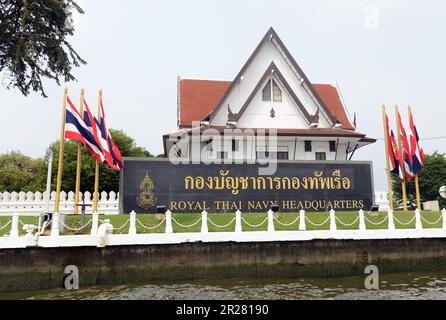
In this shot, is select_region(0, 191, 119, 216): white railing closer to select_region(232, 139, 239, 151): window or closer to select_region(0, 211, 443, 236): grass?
→ select_region(0, 211, 443, 236): grass

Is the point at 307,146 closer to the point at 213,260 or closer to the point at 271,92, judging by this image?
the point at 271,92

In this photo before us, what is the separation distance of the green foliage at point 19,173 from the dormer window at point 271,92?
29.7 meters

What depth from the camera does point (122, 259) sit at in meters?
13.5

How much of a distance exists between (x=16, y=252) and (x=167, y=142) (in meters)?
15.7

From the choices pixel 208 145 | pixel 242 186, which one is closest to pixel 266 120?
pixel 208 145

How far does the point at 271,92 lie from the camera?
27891 millimetres

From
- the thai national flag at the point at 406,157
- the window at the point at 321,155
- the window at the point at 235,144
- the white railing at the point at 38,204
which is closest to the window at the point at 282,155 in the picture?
the window at the point at 321,155

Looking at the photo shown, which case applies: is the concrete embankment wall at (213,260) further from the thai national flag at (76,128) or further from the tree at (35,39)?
the tree at (35,39)

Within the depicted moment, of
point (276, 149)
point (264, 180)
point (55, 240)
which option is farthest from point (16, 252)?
point (276, 149)

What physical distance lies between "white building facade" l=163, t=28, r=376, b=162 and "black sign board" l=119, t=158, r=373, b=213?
192 inches

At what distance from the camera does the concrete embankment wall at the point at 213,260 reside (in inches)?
507

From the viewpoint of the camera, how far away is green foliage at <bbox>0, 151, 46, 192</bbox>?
44.3 m

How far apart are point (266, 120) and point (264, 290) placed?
56.0 ft

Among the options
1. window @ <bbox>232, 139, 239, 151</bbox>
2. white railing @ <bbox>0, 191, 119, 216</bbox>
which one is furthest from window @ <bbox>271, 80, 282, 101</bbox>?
white railing @ <bbox>0, 191, 119, 216</bbox>
